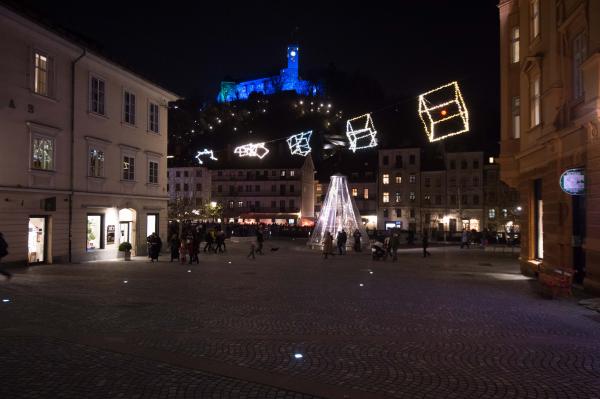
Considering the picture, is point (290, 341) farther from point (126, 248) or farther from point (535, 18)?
point (126, 248)

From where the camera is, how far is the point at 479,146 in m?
81.8

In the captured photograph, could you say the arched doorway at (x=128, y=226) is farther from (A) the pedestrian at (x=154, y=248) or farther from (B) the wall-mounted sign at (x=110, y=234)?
(A) the pedestrian at (x=154, y=248)

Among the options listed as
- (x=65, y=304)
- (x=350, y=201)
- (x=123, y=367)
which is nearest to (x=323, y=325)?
(x=123, y=367)

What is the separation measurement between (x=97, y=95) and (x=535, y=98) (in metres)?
20.8

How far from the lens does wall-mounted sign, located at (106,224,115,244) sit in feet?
95.1

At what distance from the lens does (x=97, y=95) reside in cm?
2805

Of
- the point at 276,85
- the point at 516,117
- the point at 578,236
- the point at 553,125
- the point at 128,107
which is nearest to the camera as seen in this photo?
the point at 578,236

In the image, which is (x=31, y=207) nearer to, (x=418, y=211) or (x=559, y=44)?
(x=559, y=44)

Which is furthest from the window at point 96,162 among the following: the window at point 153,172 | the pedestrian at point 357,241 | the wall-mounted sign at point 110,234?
the pedestrian at point 357,241

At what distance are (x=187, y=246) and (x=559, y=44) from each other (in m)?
18.8

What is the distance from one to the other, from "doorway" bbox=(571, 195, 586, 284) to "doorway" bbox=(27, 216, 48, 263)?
69.6 feet

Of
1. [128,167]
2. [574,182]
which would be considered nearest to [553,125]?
[574,182]

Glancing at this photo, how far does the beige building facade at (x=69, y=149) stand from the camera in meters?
22.6

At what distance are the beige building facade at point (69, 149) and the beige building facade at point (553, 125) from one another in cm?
1982
